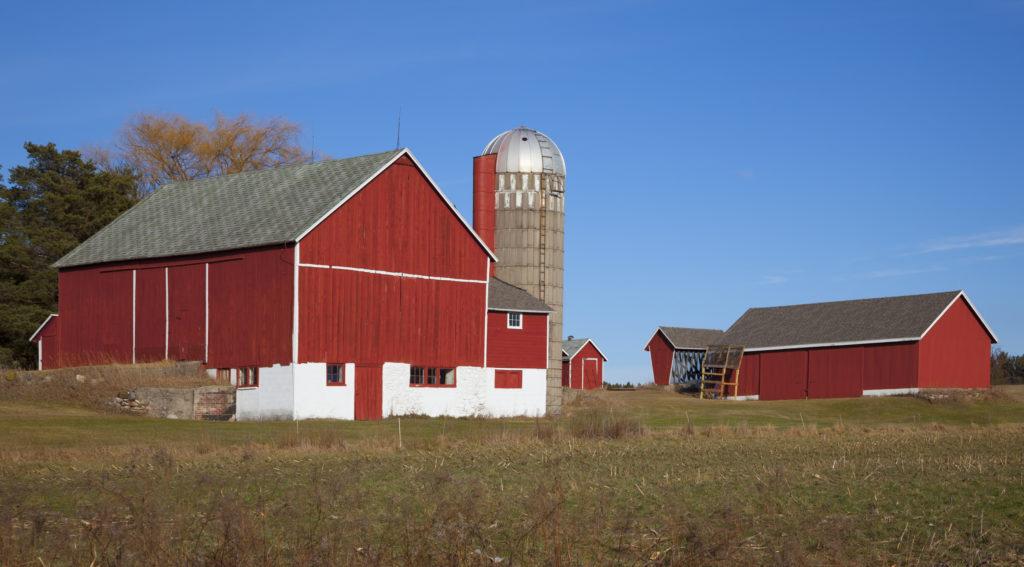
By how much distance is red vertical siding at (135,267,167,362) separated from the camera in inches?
1698

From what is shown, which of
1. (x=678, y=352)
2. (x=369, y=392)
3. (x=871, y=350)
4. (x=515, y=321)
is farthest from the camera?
(x=678, y=352)

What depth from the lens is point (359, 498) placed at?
1549 centimetres

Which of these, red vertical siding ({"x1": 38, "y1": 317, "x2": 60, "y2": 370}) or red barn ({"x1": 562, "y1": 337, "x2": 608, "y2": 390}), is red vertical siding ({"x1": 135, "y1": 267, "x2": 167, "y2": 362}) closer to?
red vertical siding ({"x1": 38, "y1": 317, "x2": 60, "y2": 370})

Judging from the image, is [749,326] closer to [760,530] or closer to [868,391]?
[868,391]

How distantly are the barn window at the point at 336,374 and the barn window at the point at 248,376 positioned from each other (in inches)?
Result: 90.2

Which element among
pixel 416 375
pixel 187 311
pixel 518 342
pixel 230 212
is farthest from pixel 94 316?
pixel 518 342

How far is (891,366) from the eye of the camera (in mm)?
57531

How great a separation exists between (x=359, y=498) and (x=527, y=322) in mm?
33340

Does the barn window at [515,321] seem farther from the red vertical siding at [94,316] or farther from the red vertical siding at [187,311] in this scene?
the red vertical siding at [94,316]

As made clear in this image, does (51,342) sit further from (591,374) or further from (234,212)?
(591,374)

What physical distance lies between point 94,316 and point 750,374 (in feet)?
114

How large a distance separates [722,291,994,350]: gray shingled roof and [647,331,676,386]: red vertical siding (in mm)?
7888

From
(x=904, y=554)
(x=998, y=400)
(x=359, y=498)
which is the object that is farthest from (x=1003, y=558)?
(x=998, y=400)

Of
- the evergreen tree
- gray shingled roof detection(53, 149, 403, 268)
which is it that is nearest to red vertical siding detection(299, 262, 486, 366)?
gray shingled roof detection(53, 149, 403, 268)
